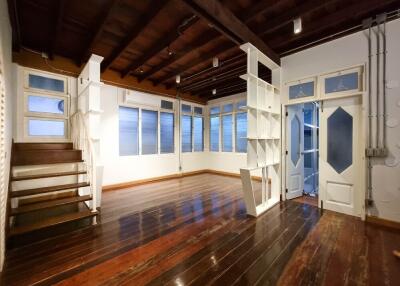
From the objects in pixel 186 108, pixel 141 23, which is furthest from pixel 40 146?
pixel 186 108

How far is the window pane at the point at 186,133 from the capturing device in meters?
7.28

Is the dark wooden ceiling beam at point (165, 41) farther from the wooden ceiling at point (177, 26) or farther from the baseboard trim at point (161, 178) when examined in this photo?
the baseboard trim at point (161, 178)

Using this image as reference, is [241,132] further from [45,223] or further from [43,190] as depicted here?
[45,223]

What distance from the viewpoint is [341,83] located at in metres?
3.41

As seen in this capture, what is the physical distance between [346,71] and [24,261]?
5.40 metres

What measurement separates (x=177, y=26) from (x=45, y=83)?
10.8ft

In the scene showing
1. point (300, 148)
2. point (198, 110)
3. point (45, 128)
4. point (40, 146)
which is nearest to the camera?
point (40, 146)

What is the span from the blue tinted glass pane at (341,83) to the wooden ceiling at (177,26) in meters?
0.75

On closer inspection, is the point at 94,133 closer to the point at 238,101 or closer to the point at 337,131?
the point at 337,131

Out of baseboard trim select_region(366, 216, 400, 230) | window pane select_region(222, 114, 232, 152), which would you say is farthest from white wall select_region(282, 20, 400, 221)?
window pane select_region(222, 114, 232, 152)

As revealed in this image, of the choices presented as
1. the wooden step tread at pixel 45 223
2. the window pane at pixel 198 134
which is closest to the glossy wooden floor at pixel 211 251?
the wooden step tread at pixel 45 223

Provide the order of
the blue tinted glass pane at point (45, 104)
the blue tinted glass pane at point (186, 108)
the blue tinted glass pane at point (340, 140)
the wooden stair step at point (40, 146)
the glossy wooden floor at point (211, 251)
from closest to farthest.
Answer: the glossy wooden floor at point (211, 251) < the blue tinted glass pane at point (340, 140) < the wooden stair step at point (40, 146) < the blue tinted glass pane at point (45, 104) < the blue tinted glass pane at point (186, 108)

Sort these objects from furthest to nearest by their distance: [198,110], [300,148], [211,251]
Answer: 1. [198,110]
2. [300,148]
3. [211,251]

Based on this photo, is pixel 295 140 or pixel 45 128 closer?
pixel 45 128
